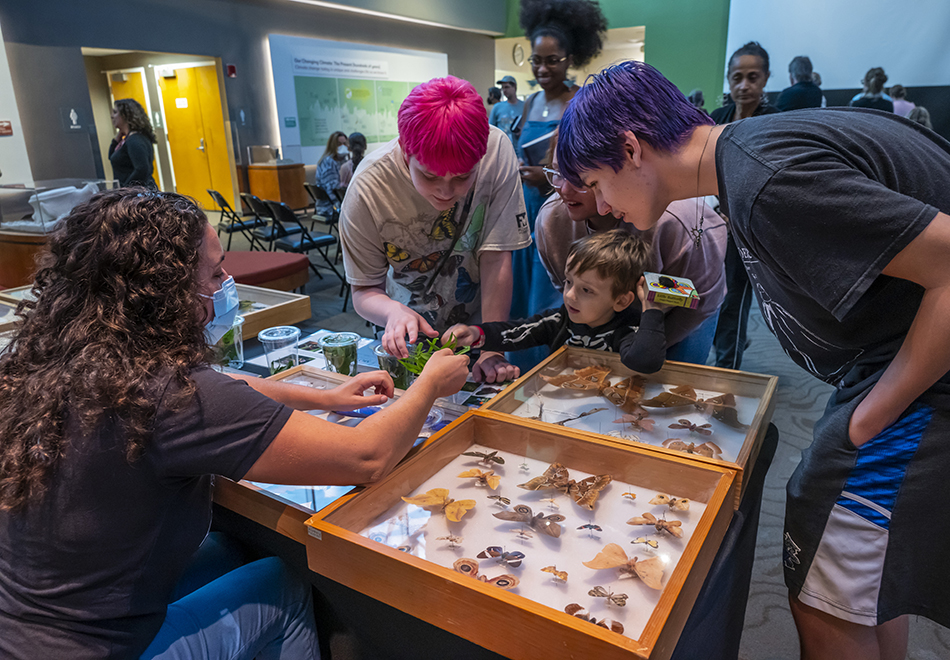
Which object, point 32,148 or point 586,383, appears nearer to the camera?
point 586,383

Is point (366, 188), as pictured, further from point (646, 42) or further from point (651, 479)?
point (646, 42)

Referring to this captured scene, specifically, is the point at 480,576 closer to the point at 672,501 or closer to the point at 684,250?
the point at 672,501

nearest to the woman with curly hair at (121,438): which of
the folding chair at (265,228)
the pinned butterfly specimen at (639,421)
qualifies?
the pinned butterfly specimen at (639,421)

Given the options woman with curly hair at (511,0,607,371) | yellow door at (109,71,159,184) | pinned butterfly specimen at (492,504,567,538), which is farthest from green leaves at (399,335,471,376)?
yellow door at (109,71,159,184)

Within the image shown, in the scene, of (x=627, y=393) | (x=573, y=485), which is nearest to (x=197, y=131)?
(x=627, y=393)

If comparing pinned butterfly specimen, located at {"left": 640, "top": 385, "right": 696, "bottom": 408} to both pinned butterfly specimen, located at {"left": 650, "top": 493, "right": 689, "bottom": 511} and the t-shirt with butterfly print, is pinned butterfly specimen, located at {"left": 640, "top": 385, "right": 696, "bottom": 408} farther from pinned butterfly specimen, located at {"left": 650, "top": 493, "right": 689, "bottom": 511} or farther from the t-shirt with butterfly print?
the t-shirt with butterfly print

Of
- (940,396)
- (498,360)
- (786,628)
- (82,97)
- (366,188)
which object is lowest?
(786,628)

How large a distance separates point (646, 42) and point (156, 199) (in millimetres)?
10405

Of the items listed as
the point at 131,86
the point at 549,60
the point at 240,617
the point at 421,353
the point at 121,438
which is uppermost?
the point at 131,86

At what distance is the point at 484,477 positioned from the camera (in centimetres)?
116

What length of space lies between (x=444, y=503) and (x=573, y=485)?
0.24 m

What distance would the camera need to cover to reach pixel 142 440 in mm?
891

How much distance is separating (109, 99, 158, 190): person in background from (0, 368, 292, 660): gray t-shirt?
4.90 m

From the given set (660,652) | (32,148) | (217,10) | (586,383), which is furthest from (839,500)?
(217,10)
